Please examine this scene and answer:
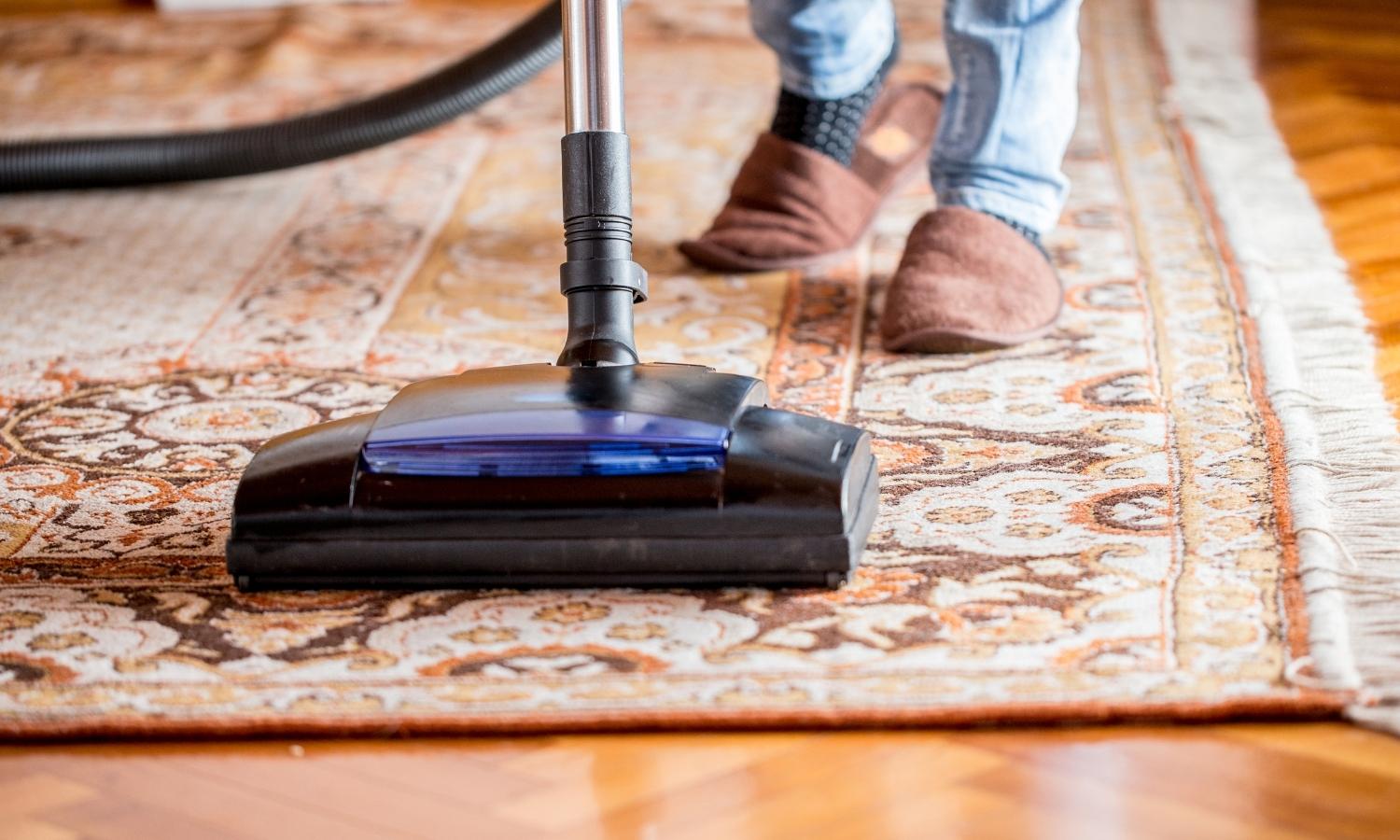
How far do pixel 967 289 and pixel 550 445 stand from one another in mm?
549

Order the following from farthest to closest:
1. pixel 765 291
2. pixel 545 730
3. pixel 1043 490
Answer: pixel 765 291 → pixel 1043 490 → pixel 545 730

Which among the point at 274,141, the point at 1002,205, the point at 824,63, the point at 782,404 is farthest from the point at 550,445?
the point at 274,141

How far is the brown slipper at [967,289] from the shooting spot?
4.01 ft

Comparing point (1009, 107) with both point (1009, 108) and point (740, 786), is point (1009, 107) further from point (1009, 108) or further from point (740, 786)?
point (740, 786)

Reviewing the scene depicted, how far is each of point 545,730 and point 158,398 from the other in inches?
24.1

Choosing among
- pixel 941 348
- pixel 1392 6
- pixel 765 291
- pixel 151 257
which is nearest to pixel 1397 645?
pixel 941 348

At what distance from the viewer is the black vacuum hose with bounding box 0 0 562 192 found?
176 centimetres

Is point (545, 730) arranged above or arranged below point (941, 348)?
below

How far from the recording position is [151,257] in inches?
62.3

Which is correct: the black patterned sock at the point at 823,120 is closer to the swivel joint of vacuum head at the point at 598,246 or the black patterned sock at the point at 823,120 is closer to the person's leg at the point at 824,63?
the person's leg at the point at 824,63

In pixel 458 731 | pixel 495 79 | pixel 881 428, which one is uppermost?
pixel 495 79

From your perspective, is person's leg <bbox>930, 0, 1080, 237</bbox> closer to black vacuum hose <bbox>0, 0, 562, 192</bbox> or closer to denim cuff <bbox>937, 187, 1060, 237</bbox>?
denim cuff <bbox>937, 187, 1060, 237</bbox>

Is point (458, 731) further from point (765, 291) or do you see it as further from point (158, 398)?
point (765, 291)

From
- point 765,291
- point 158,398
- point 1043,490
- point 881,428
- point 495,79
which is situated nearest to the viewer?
point 1043,490
